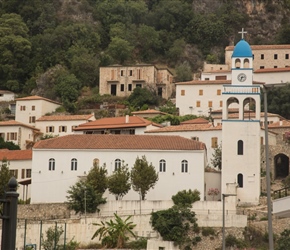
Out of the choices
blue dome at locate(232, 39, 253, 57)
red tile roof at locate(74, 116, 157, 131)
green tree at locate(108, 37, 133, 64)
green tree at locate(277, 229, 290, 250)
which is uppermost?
green tree at locate(108, 37, 133, 64)

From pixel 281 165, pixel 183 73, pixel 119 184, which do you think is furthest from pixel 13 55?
pixel 119 184

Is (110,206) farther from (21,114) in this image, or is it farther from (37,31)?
(37,31)

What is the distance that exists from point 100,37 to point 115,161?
6470 cm

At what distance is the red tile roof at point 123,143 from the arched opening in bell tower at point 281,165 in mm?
11281

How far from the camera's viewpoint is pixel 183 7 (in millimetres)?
139625

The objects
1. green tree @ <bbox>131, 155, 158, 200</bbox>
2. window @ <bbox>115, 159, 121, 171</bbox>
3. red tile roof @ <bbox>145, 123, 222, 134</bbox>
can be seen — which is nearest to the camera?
green tree @ <bbox>131, 155, 158, 200</bbox>

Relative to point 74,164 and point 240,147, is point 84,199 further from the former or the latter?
point 240,147

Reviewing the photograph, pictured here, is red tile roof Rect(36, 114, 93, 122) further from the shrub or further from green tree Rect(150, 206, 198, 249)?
the shrub

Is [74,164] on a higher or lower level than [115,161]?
lower

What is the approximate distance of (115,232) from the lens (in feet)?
201

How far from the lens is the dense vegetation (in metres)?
119

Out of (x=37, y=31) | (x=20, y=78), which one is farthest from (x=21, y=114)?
(x=37, y=31)

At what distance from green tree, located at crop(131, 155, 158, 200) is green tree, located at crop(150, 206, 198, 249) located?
14.0 feet

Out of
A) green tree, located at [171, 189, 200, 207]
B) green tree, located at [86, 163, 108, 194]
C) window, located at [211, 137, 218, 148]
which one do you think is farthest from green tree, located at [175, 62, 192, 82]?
green tree, located at [171, 189, 200, 207]
